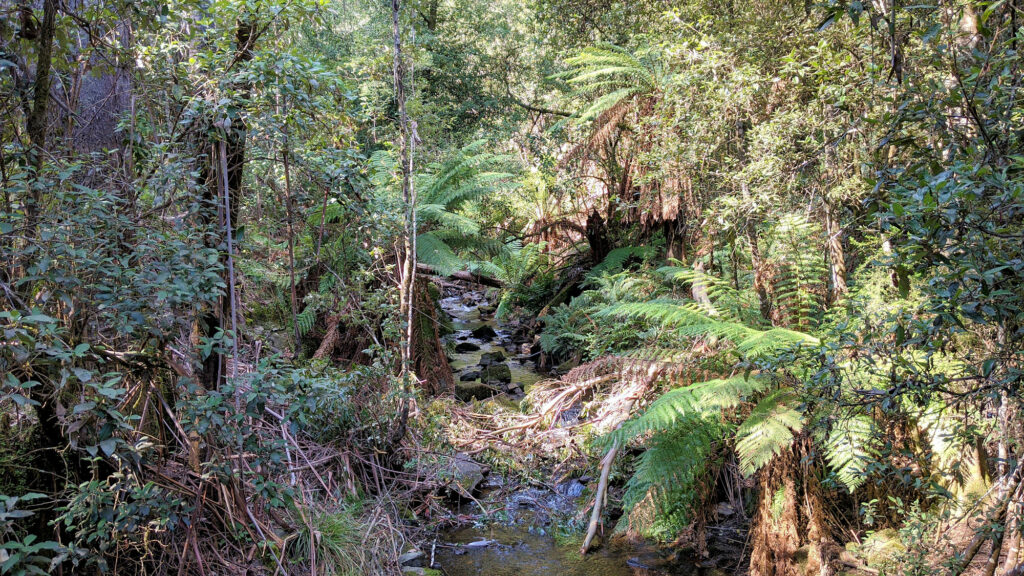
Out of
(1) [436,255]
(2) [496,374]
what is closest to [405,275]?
(1) [436,255]

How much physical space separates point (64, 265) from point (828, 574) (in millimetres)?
3499

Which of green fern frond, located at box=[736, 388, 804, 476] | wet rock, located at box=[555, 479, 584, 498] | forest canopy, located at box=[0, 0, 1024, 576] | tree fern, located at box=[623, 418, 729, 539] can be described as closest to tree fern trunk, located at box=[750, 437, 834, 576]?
forest canopy, located at box=[0, 0, 1024, 576]

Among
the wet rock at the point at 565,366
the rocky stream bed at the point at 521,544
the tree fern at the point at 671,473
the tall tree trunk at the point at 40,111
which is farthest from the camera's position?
the wet rock at the point at 565,366

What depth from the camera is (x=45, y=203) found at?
7.25 feet

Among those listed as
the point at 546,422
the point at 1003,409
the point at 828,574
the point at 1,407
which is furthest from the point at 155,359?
the point at 546,422

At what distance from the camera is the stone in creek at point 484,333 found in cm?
999

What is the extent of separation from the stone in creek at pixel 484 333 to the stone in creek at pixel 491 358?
151 cm

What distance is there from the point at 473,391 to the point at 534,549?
2.51m

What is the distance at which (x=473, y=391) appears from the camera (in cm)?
641

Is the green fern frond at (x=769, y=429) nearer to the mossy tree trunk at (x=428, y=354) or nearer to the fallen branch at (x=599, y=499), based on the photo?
the fallen branch at (x=599, y=499)

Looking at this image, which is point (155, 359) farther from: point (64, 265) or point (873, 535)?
point (873, 535)

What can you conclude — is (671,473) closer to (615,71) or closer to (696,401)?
(696,401)

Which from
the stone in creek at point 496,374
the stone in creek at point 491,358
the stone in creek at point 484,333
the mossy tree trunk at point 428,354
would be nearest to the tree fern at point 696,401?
the mossy tree trunk at point 428,354

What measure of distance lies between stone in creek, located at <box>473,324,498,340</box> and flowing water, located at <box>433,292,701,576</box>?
5.06m
